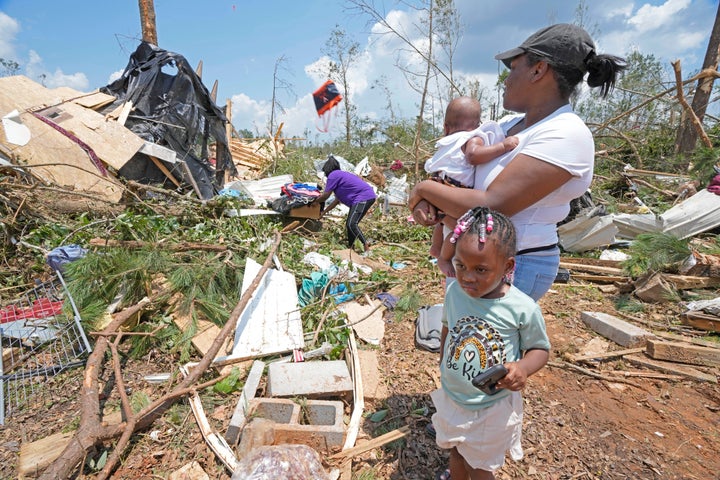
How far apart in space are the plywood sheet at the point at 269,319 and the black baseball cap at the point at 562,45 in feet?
8.62

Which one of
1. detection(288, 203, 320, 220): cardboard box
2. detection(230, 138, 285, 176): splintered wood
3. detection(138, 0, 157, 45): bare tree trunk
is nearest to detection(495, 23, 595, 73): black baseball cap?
detection(288, 203, 320, 220): cardboard box

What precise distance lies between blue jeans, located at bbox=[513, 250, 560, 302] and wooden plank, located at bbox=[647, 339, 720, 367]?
2.25 m

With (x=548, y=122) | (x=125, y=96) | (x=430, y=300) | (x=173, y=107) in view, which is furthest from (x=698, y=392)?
(x=125, y=96)

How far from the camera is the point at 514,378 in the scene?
133cm

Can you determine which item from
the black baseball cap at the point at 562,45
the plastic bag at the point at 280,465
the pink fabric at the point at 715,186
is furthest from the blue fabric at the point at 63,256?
the pink fabric at the point at 715,186

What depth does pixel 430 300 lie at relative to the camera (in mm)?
4191

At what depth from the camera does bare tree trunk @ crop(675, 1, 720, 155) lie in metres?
7.54

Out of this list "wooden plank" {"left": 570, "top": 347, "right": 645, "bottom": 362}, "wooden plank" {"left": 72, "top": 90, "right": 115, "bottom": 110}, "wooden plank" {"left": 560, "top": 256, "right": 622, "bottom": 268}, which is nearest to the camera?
"wooden plank" {"left": 570, "top": 347, "right": 645, "bottom": 362}

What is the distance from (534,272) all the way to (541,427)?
4.61 feet

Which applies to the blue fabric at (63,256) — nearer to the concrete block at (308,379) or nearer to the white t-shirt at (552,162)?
the concrete block at (308,379)

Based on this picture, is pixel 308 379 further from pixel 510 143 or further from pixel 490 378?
pixel 510 143

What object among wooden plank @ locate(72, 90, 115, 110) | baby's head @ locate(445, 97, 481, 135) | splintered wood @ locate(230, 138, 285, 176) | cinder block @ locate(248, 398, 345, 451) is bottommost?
cinder block @ locate(248, 398, 345, 451)

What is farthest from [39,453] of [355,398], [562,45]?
[562,45]

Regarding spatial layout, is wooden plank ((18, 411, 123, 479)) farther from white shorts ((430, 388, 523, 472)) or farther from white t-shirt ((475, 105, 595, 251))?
white t-shirt ((475, 105, 595, 251))
